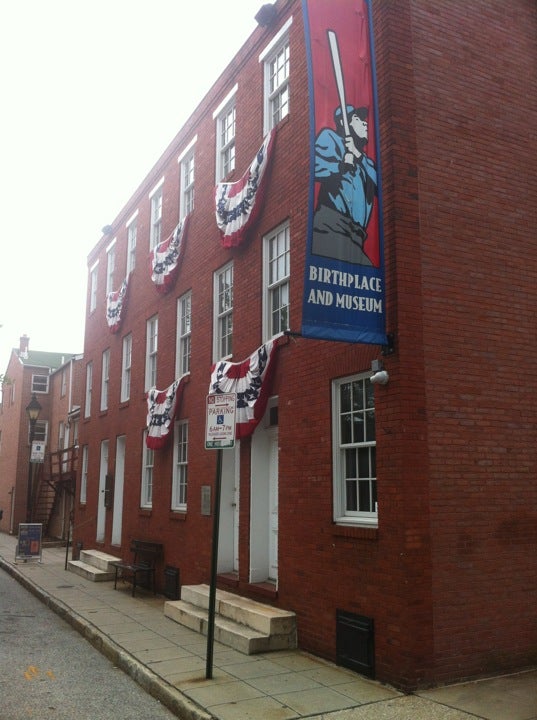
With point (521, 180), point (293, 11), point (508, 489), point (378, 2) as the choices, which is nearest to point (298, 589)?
point (508, 489)

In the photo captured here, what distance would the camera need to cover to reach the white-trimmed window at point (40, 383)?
37875 mm

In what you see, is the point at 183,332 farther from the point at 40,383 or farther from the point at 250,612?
the point at 40,383

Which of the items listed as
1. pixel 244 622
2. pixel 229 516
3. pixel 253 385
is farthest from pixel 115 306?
pixel 244 622

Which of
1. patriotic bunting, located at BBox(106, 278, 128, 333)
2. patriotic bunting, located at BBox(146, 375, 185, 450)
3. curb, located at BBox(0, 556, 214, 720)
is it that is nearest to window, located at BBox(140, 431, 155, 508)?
patriotic bunting, located at BBox(146, 375, 185, 450)

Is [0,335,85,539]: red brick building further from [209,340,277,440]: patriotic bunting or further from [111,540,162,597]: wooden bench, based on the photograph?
[209,340,277,440]: patriotic bunting

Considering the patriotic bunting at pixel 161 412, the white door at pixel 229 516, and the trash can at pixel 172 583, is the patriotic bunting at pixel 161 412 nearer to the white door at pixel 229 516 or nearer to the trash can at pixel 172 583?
the white door at pixel 229 516

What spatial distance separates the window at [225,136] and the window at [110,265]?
7816 mm

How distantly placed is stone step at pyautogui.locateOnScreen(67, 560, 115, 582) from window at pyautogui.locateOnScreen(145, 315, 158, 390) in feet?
14.4

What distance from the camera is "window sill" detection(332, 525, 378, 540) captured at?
7.61 m

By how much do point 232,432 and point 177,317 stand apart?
774cm

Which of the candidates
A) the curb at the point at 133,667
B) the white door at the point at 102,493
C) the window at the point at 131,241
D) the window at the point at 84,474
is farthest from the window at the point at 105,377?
the curb at the point at 133,667

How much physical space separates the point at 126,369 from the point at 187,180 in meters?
5.59

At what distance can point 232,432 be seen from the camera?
746cm

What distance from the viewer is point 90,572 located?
53.1 ft
